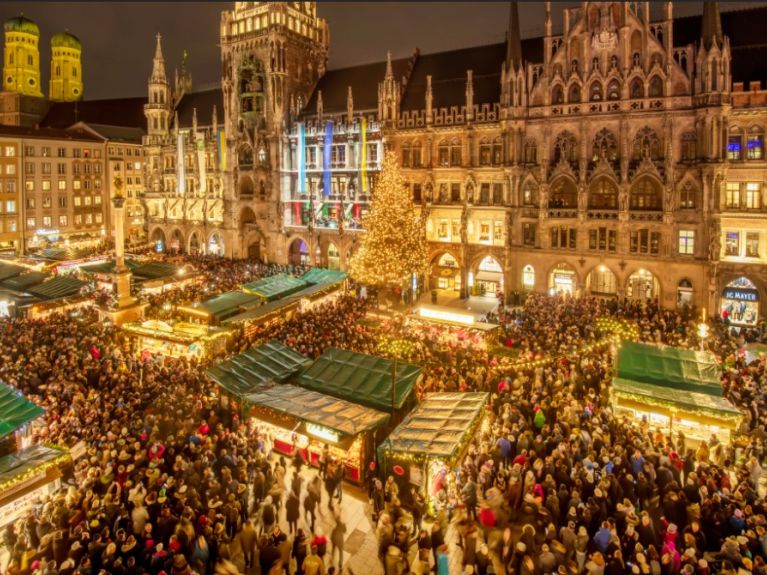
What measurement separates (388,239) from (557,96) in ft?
56.7

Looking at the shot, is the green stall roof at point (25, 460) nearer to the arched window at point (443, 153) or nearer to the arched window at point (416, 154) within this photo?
the arched window at point (443, 153)

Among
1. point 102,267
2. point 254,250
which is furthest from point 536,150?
point 102,267

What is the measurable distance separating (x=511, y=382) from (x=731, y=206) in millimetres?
23208

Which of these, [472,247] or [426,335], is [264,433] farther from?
[472,247]

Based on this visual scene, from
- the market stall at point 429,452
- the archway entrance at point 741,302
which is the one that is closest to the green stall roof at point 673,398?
the market stall at point 429,452

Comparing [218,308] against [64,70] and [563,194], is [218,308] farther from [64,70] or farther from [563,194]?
[64,70]

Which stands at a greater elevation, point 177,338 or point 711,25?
point 711,25

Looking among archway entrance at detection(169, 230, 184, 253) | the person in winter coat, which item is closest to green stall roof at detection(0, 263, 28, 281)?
archway entrance at detection(169, 230, 184, 253)

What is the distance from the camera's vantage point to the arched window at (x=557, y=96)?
40750 millimetres

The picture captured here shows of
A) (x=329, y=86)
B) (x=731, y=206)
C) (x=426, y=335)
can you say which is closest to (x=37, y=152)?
(x=329, y=86)

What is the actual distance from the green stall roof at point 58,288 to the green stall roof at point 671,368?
32.7 metres

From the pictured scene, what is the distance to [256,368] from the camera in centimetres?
2125

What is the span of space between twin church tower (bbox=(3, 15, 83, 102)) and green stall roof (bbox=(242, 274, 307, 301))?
284ft

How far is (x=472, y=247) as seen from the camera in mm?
44844
